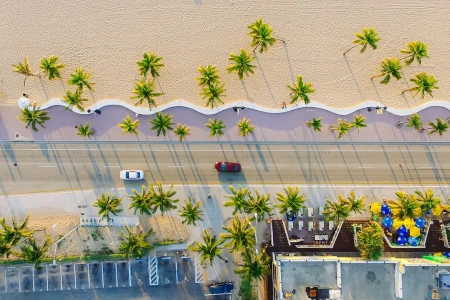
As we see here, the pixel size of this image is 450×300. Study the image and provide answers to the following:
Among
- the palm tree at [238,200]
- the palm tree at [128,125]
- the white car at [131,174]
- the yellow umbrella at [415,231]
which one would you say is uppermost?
the palm tree at [128,125]

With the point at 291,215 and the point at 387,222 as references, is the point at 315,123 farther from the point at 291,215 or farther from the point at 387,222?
the point at 387,222

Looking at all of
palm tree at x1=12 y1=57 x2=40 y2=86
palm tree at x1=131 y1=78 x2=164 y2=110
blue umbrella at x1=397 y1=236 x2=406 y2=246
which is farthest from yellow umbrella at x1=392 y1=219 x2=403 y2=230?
palm tree at x1=12 y1=57 x2=40 y2=86

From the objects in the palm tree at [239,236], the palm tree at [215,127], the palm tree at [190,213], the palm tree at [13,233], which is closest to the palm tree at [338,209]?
the palm tree at [239,236]

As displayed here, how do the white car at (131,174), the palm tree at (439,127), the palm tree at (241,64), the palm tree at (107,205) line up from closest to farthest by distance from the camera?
the palm tree at (107,205), the palm tree at (241,64), the palm tree at (439,127), the white car at (131,174)

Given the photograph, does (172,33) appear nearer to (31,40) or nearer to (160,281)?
(31,40)

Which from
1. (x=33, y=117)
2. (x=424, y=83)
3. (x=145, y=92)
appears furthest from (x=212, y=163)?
(x=424, y=83)

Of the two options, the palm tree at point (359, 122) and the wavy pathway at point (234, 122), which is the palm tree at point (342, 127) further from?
the wavy pathway at point (234, 122)

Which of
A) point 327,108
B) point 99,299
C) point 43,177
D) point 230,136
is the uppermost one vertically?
point 327,108

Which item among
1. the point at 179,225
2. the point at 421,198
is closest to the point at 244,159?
the point at 179,225
